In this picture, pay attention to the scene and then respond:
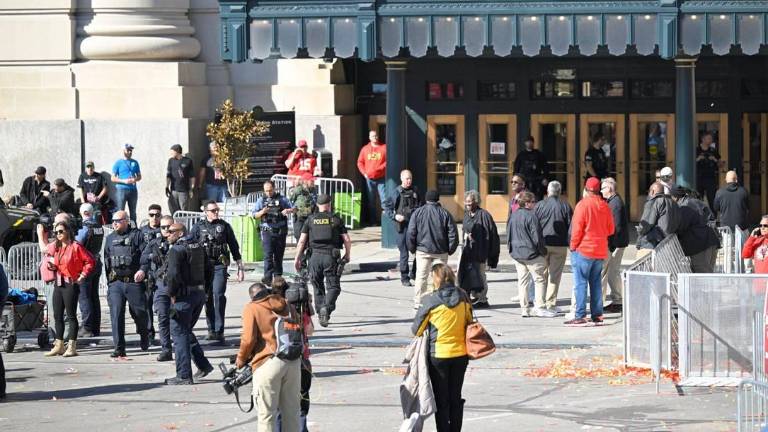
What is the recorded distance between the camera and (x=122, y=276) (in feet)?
58.5

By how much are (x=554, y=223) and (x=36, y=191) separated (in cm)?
1098

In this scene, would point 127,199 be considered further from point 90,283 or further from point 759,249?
point 759,249

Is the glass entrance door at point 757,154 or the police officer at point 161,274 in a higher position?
the glass entrance door at point 757,154

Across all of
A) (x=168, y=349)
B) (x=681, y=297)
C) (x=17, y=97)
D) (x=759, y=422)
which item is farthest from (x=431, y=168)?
(x=759, y=422)

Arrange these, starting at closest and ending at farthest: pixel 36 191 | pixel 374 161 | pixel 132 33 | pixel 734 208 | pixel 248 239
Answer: pixel 734 208 → pixel 248 239 → pixel 36 191 → pixel 374 161 → pixel 132 33

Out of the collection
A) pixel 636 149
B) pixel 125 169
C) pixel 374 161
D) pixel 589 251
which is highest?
pixel 636 149

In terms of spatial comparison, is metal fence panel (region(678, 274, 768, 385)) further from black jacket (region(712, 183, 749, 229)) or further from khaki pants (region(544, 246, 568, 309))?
black jacket (region(712, 183, 749, 229))

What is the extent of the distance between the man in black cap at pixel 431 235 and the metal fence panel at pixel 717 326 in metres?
5.32

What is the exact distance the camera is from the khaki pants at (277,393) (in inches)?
489

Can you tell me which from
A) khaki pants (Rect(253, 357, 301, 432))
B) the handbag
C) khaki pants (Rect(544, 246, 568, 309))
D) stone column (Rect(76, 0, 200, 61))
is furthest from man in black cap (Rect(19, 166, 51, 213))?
the handbag

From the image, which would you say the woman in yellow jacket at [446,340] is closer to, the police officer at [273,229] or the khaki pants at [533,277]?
the khaki pants at [533,277]

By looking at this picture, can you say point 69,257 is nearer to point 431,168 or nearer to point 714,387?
point 714,387

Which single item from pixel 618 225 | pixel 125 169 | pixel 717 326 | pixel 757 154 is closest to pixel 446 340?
pixel 717 326

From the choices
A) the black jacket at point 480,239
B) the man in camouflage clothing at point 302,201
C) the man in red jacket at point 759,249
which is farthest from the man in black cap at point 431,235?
the man in red jacket at point 759,249
